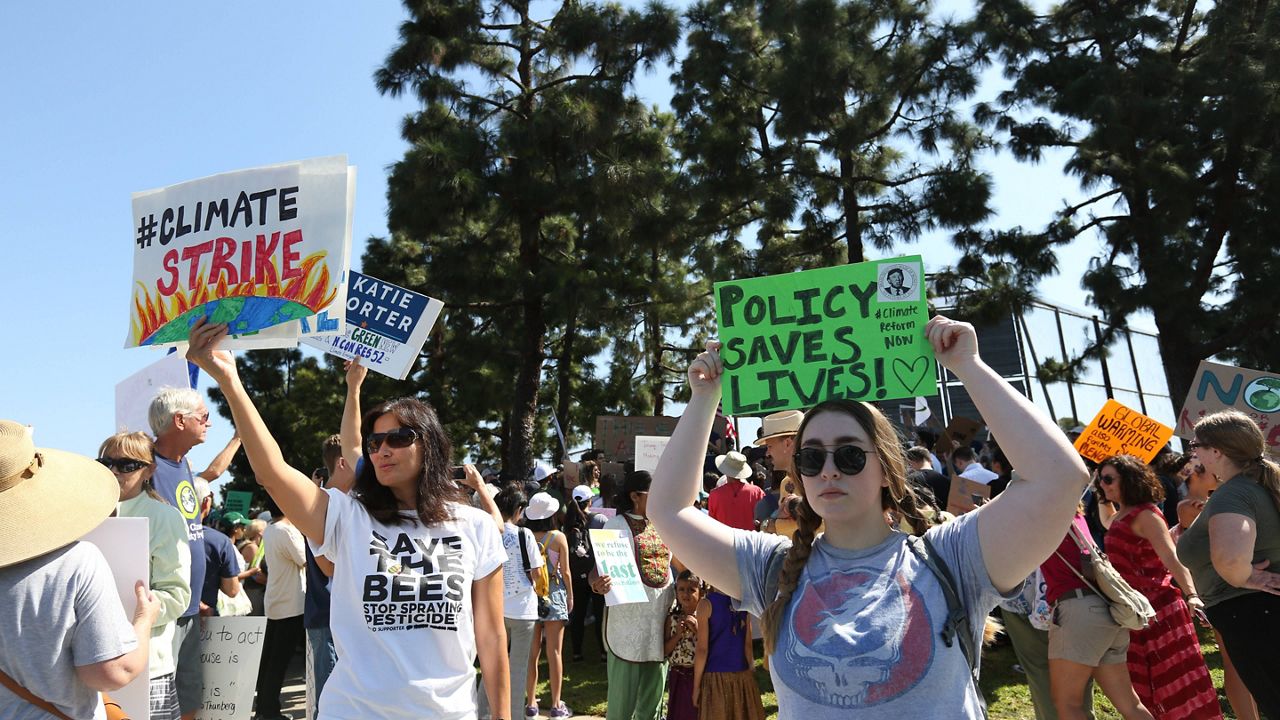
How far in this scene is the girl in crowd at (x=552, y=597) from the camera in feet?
25.1

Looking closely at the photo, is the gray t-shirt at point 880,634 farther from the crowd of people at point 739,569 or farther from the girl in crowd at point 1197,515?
the girl in crowd at point 1197,515

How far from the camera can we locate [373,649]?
2.88m

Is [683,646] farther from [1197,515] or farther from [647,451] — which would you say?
[647,451]

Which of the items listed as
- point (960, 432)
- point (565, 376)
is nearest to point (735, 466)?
point (960, 432)

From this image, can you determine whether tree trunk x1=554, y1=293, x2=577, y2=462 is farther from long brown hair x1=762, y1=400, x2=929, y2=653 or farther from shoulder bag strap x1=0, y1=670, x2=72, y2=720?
long brown hair x1=762, y1=400, x2=929, y2=653

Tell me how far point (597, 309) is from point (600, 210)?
1.83 m

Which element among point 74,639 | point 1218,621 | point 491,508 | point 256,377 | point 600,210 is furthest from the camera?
point 256,377

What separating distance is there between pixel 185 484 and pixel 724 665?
3.01m

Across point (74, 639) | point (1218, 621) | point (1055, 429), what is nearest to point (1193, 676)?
point (1218, 621)

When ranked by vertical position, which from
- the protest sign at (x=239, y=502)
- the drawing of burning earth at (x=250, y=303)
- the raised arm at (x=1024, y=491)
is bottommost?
the raised arm at (x=1024, y=491)

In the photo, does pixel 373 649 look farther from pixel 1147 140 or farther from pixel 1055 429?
pixel 1147 140

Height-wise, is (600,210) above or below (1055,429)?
above

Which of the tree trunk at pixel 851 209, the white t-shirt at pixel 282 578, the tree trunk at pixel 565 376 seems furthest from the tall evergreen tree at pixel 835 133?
the white t-shirt at pixel 282 578

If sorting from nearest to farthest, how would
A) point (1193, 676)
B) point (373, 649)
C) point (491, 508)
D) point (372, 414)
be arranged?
point (373, 649) < point (372, 414) < point (491, 508) < point (1193, 676)
